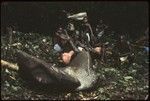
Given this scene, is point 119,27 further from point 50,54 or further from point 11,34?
point 11,34

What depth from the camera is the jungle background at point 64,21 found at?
6523mm

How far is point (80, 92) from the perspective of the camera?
21.7ft

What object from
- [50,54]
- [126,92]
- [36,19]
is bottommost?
[126,92]

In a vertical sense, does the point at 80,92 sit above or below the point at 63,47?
below

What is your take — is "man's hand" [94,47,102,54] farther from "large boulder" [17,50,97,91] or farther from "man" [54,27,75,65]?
"large boulder" [17,50,97,91]

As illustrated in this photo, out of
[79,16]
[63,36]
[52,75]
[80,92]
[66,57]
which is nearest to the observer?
[52,75]

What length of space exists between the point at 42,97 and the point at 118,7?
267 cm

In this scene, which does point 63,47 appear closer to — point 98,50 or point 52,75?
point 98,50

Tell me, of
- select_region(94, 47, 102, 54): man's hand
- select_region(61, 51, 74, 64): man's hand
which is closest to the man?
select_region(61, 51, 74, 64): man's hand

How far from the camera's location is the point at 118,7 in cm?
800

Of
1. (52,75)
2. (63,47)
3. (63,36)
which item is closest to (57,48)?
(63,47)

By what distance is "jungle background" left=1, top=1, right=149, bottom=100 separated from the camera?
652 centimetres

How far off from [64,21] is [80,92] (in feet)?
5.54

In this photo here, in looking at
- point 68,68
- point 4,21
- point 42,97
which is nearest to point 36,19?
point 4,21
